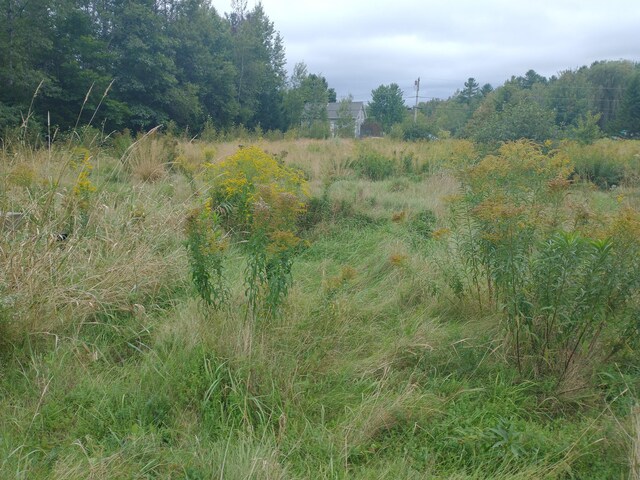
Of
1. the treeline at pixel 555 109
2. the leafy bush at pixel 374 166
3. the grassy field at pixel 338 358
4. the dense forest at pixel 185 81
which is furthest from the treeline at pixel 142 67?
the treeline at pixel 555 109

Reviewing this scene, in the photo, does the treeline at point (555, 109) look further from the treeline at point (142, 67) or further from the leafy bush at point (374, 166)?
the treeline at point (142, 67)

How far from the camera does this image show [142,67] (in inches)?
1064

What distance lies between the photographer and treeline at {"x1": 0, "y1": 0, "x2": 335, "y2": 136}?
773 inches

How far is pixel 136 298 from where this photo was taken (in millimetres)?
4133

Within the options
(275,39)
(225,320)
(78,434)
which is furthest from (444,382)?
(275,39)

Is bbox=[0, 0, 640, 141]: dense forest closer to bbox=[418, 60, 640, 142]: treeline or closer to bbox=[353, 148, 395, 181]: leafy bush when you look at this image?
bbox=[418, 60, 640, 142]: treeline

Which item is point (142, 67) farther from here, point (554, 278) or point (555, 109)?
point (554, 278)

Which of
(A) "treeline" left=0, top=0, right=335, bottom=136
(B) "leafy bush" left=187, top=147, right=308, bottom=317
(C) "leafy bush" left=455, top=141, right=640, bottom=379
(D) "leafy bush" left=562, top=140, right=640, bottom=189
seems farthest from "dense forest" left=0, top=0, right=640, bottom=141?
(C) "leafy bush" left=455, top=141, right=640, bottom=379

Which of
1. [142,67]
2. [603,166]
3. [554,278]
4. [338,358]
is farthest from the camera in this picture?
[142,67]

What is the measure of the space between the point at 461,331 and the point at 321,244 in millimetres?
2990

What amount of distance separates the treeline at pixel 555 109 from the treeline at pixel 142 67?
990cm

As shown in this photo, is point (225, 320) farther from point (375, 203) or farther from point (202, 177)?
point (375, 203)

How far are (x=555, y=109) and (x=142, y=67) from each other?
19.3 m

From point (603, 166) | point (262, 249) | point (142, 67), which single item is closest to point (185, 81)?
point (142, 67)
